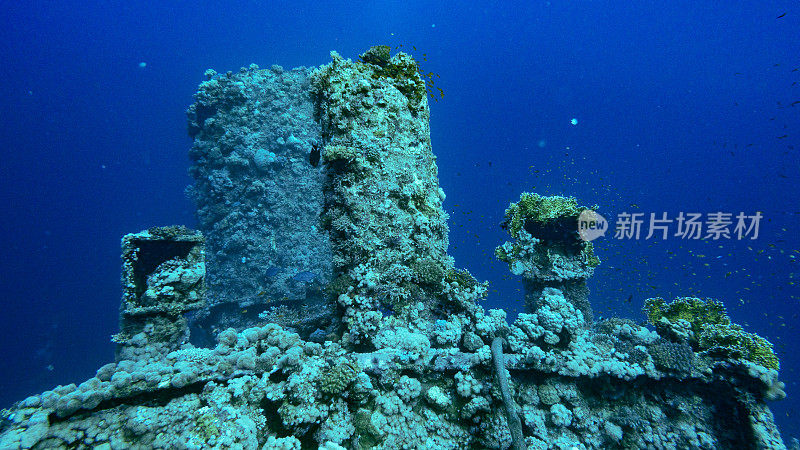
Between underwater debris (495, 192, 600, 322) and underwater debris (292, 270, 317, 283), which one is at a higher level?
underwater debris (495, 192, 600, 322)

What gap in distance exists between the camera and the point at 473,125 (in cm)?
12738

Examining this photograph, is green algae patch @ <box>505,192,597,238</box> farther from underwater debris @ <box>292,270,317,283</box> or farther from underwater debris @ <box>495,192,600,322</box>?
underwater debris @ <box>292,270,317,283</box>

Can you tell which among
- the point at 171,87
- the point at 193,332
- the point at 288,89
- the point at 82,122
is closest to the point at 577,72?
the point at 288,89

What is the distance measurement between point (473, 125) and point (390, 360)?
13477cm

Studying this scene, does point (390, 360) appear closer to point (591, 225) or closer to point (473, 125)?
point (591, 225)

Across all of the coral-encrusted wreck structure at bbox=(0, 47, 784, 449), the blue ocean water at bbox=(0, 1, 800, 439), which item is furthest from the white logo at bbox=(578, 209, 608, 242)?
the blue ocean water at bbox=(0, 1, 800, 439)

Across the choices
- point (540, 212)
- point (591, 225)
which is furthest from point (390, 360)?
point (591, 225)

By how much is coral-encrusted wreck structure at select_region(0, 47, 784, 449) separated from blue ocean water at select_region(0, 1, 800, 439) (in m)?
56.9

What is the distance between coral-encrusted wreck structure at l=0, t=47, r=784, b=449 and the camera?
9.49ft

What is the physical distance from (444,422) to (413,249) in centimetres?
226

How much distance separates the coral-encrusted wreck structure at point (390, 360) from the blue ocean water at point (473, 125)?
5691 cm

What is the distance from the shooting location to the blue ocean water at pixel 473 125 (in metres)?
78.2

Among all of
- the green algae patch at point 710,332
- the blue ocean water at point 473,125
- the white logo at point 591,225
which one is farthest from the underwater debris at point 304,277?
the blue ocean water at point 473,125
